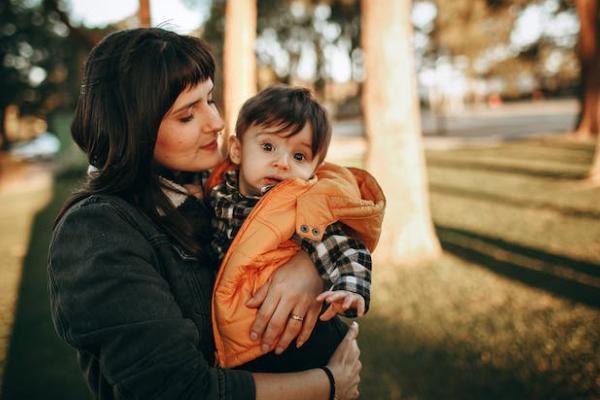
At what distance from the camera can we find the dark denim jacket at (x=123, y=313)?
1.17 metres

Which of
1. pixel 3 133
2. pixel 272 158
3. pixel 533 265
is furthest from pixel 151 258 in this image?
pixel 3 133

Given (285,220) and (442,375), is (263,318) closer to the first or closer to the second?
(285,220)

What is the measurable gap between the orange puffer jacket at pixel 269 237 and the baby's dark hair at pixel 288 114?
30 centimetres

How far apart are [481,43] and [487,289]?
2869cm

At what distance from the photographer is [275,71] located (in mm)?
39125

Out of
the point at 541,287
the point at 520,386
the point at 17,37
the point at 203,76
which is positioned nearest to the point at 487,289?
the point at 541,287

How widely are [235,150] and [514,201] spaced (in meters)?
8.10

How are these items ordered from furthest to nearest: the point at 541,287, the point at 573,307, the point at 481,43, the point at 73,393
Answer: the point at 481,43, the point at 541,287, the point at 573,307, the point at 73,393

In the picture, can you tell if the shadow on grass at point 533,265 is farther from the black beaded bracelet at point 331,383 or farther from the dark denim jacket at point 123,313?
the dark denim jacket at point 123,313

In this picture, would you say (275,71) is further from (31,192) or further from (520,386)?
(520,386)

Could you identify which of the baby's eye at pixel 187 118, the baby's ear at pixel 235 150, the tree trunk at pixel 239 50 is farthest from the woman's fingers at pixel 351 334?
the tree trunk at pixel 239 50

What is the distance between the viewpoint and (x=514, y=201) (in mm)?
8750

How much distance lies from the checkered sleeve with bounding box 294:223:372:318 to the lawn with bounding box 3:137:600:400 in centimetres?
215

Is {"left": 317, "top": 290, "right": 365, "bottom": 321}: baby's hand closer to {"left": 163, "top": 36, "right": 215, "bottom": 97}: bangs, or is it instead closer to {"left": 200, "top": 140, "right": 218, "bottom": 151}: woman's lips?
{"left": 200, "top": 140, "right": 218, "bottom": 151}: woman's lips
